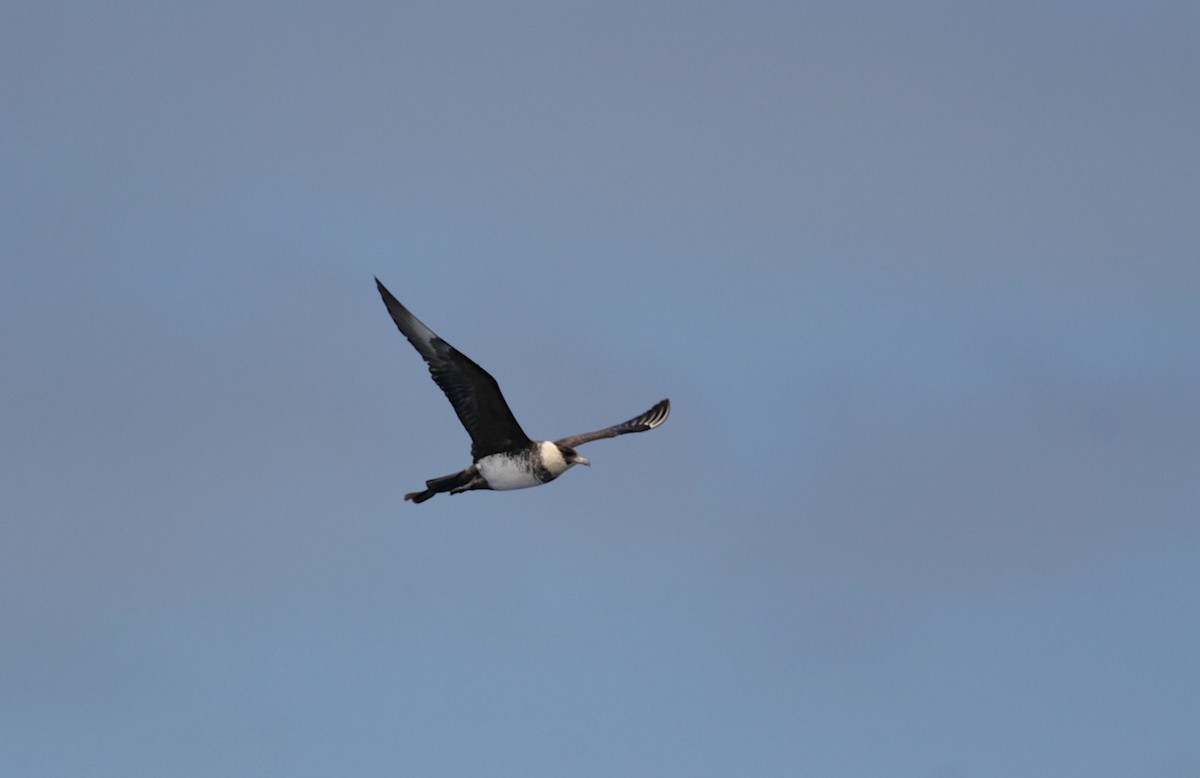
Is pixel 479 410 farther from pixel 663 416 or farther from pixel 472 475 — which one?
pixel 663 416

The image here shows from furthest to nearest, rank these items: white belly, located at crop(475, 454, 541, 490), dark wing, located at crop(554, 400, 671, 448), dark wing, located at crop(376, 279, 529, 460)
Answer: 1. dark wing, located at crop(554, 400, 671, 448)
2. white belly, located at crop(475, 454, 541, 490)
3. dark wing, located at crop(376, 279, 529, 460)

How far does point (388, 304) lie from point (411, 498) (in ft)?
8.99

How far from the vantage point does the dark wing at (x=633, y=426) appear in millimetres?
33844

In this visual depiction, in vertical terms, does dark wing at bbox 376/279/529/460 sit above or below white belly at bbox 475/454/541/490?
above

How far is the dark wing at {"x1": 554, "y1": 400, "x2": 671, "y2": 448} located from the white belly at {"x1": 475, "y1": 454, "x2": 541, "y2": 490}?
105 cm

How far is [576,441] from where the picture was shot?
1331 inches

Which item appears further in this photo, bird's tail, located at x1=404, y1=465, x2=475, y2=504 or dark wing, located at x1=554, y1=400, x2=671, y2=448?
dark wing, located at x1=554, y1=400, x2=671, y2=448

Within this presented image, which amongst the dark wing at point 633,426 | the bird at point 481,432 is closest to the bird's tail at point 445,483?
the bird at point 481,432

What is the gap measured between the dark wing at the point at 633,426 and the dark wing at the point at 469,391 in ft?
4.50

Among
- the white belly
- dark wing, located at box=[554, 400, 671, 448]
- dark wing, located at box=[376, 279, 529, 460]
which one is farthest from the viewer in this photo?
dark wing, located at box=[554, 400, 671, 448]

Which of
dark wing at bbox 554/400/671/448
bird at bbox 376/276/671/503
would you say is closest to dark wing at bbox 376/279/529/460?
bird at bbox 376/276/671/503

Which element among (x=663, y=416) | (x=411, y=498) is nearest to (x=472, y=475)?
(x=411, y=498)

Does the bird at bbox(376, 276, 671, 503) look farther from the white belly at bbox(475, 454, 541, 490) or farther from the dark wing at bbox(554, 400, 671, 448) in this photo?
the dark wing at bbox(554, 400, 671, 448)

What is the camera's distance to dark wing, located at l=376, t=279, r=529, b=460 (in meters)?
31.6
